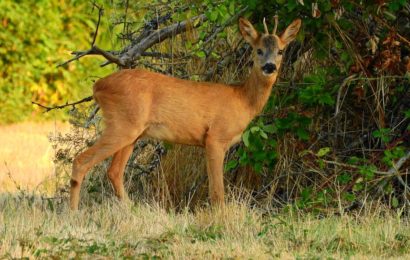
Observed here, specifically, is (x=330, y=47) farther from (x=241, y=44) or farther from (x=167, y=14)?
(x=167, y=14)

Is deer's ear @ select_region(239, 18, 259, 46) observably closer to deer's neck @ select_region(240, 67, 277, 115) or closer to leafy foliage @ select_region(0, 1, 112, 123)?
deer's neck @ select_region(240, 67, 277, 115)

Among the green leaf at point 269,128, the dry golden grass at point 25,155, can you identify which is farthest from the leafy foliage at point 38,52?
the green leaf at point 269,128

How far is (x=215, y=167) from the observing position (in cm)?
859

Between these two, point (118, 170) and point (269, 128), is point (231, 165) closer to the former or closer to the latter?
point (269, 128)

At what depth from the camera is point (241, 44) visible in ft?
32.4

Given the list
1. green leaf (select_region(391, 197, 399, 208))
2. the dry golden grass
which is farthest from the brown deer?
A: the dry golden grass

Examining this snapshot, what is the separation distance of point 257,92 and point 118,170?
138cm

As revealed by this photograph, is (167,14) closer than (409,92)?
No

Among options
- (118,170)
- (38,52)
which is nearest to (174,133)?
(118,170)

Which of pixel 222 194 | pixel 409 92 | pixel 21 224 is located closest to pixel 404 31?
pixel 409 92

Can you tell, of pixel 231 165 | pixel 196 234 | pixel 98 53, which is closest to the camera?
pixel 196 234

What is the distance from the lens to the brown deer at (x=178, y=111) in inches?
333

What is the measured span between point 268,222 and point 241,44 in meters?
2.47

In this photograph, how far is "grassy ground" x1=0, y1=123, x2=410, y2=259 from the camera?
6867 mm
